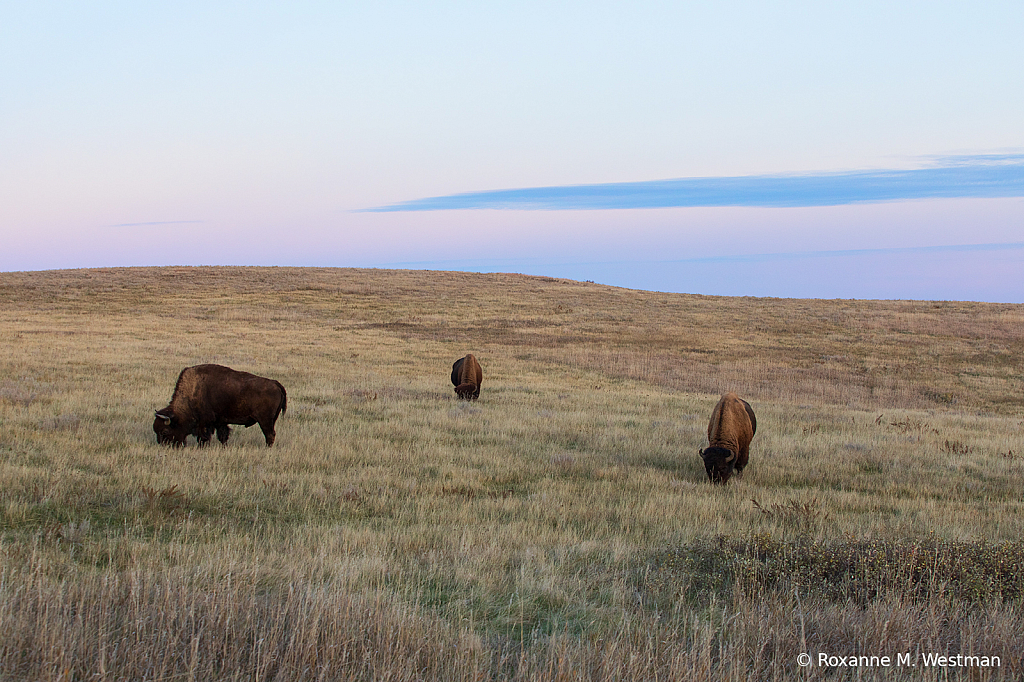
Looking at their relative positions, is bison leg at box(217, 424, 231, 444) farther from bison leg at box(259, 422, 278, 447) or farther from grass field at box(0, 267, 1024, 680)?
bison leg at box(259, 422, 278, 447)

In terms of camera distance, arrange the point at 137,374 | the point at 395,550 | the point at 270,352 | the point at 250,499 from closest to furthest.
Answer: the point at 395,550 → the point at 250,499 → the point at 137,374 → the point at 270,352

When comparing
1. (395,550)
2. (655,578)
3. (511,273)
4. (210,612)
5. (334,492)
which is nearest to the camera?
(210,612)

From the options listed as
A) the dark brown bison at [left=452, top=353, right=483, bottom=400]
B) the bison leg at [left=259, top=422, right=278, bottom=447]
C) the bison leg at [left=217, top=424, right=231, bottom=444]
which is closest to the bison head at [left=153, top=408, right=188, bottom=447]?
the bison leg at [left=217, top=424, right=231, bottom=444]

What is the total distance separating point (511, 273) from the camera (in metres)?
71.4

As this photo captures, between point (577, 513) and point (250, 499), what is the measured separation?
12.5 ft

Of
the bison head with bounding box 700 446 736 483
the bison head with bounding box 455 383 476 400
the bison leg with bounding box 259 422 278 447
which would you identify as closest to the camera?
the bison head with bounding box 700 446 736 483

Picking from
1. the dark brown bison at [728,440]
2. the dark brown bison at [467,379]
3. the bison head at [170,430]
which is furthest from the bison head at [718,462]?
the dark brown bison at [467,379]

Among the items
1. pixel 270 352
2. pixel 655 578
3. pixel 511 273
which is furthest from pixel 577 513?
pixel 511 273

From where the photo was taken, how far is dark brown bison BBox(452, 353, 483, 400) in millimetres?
18641

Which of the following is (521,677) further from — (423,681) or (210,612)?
(210,612)

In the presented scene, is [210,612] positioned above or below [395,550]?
above

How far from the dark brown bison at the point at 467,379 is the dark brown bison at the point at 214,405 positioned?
783 cm

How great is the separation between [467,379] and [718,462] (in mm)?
10164

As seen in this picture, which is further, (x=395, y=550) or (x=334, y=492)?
(x=334, y=492)
